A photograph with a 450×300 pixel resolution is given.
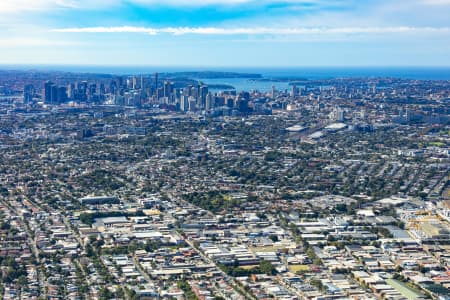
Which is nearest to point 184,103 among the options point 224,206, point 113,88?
point 113,88

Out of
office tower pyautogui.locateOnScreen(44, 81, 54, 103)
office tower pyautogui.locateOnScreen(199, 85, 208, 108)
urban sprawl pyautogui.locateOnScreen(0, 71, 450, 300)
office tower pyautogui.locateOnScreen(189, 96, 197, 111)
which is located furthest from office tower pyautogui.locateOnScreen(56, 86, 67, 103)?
office tower pyautogui.locateOnScreen(199, 85, 208, 108)

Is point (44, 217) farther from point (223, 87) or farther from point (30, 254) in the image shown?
point (223, 87)

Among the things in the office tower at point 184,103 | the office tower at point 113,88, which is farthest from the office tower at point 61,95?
the office tower at point 184,103

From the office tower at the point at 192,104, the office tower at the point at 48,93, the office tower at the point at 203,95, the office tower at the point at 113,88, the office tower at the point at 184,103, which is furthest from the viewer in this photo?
the office tower at the point at 113,88

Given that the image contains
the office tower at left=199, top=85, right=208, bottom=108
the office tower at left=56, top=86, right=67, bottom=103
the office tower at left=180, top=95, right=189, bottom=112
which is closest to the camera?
the office tower at left=180, top=95, right=189, bottom=112

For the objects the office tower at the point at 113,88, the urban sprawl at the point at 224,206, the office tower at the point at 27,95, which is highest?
the office tower at the point at 113,88

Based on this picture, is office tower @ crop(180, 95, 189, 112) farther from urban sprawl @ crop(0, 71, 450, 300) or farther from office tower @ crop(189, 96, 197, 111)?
urban sprawl @ crop(0, 71, 450, 300)

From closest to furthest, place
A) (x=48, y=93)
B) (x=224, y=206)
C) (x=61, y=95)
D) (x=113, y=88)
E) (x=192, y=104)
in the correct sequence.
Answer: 1. (x=224, y=206)
2. (x=192, y=104)
3. (x=48, y=93)
4. (x=61, y=95)
5. (x=113, y=88)

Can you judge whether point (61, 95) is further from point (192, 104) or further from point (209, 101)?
point (209, 101)

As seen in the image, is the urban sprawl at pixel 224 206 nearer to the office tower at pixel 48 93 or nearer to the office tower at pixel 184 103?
the office tower at pixel 184 103

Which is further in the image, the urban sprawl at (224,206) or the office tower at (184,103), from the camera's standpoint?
the office tower at (184,103)

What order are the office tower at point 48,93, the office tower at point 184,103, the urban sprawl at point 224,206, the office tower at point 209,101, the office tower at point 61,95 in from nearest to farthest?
the urban sprawl at point 224,206
the office tower at point 209,101
the office tower at point 184,103
the office tower at point 48,93
the office tower at point 61,95

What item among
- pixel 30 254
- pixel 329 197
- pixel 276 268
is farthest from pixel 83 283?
pixel 329 197
